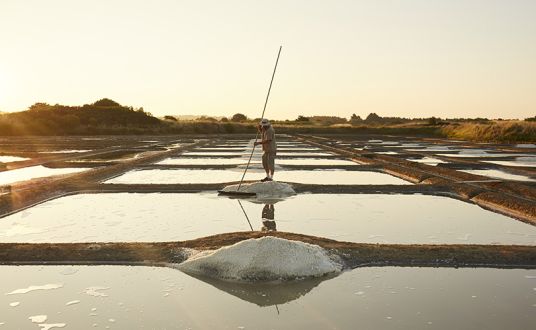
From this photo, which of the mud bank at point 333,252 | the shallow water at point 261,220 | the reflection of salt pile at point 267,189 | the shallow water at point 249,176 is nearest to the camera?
the mud bank at point 333,252

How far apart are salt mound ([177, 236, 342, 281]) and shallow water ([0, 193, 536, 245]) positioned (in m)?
1.28

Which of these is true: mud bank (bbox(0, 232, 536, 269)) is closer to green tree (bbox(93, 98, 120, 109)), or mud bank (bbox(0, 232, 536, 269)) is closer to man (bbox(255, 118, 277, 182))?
man (bbox(255, 118, 277, 182))

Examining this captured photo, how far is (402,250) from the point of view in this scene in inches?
196

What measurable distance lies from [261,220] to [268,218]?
19cm

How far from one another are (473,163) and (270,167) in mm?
7689

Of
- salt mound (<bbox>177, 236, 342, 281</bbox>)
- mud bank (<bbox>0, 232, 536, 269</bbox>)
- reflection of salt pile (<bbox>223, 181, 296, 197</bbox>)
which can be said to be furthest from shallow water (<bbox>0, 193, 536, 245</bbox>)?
salt mound (<bbox>177, 236, 342, 281</bbox>)

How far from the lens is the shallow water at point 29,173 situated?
11797 mm

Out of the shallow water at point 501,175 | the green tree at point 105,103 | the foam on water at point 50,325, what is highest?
the green tree at point 105,103

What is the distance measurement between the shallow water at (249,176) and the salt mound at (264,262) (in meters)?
6.42

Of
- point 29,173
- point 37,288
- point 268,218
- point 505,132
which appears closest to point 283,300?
point 37,288

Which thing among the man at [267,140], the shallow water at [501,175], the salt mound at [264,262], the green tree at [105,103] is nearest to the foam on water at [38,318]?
the salt mound at [264,262]

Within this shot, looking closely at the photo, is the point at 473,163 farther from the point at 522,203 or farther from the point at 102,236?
the point at 102,236

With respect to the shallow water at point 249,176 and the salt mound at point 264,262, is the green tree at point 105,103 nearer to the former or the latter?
the shallow water at point 249,176

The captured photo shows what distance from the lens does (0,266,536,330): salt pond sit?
3279 mm
